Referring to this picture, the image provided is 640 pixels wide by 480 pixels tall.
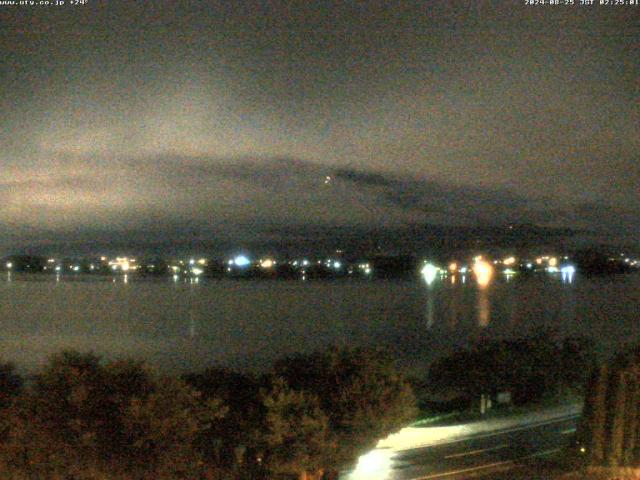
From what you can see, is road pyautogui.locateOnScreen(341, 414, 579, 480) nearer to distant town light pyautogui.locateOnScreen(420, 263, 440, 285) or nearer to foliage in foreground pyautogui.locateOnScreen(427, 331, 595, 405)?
foliage in foreground pyautogui.locateOnScreen(427, 331, 595, 405)

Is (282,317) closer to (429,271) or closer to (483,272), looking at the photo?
(429,271)

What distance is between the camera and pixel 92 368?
12.0m

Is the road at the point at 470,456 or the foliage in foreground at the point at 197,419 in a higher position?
the foliage in foreground at the point at 197,419

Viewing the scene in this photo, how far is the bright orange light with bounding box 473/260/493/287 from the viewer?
13238cm

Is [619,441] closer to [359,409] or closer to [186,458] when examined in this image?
[359,409]

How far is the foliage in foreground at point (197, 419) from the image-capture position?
11211mm

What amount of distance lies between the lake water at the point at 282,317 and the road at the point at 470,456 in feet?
81.2

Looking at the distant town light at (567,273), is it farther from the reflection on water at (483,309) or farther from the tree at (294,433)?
the tree at (294,433)

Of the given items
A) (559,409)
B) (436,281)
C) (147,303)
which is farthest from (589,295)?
(559,409)

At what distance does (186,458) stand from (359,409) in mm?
3564

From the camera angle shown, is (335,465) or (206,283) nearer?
(335,465)

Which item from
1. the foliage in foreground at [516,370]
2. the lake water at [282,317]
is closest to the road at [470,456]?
the foliage in foreground at [516,370]

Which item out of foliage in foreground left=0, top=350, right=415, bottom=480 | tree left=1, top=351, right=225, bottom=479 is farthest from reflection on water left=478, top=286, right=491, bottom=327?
tree left=1, top=351, right=225, bottom=479

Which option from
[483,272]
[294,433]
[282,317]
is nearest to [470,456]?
[294,433]
